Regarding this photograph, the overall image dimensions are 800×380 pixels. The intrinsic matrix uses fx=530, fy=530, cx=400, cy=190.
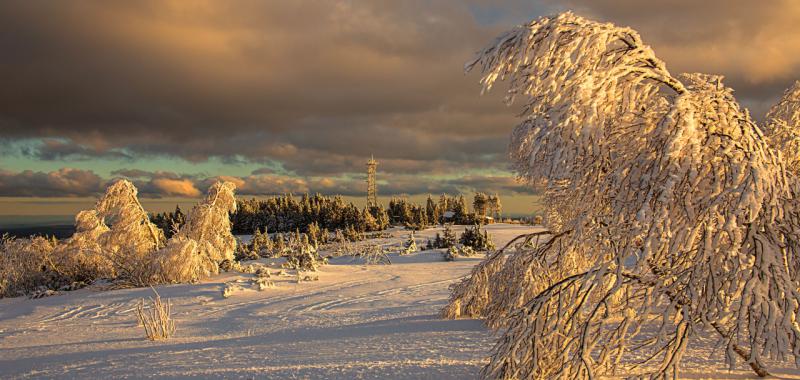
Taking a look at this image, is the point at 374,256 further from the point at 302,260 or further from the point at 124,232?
the point at 124,232

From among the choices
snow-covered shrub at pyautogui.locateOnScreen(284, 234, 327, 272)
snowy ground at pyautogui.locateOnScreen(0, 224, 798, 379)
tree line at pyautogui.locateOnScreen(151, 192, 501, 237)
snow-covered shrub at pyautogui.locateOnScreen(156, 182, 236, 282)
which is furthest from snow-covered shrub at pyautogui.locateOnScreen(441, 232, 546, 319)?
tree line at pyautogui.locateOnScreen(151, 192, 501, 237)

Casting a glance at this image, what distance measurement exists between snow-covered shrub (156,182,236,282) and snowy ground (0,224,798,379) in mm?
639

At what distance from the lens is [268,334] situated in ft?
30.0

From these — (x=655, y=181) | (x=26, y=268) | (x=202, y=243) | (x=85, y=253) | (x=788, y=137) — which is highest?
(x=788, y=137)

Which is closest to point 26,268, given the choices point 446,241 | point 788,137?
point 446,241

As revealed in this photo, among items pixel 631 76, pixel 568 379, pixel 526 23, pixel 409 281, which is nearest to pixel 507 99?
pixel 526 23

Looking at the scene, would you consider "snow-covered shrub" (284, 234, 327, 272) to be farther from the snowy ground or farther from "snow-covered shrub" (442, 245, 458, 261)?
"snow-covered shrub" (442, 245, 458, 261)

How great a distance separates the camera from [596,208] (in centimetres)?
411

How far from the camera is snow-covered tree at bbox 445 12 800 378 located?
11.7 feet

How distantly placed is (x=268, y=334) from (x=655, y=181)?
23.9ft

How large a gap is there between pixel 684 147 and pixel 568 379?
2078 mm

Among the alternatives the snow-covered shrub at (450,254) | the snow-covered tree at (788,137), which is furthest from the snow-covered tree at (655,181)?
the snow-covered shrub at (450,254)

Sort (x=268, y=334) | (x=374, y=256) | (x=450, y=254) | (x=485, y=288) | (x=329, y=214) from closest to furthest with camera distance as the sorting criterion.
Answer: (x=485, y=288) < (x=268, y=334) < (x=450, y=254) < (x=374, y=256) < (x=329, y=214)

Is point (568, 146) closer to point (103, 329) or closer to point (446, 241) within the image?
point (103, 329)
